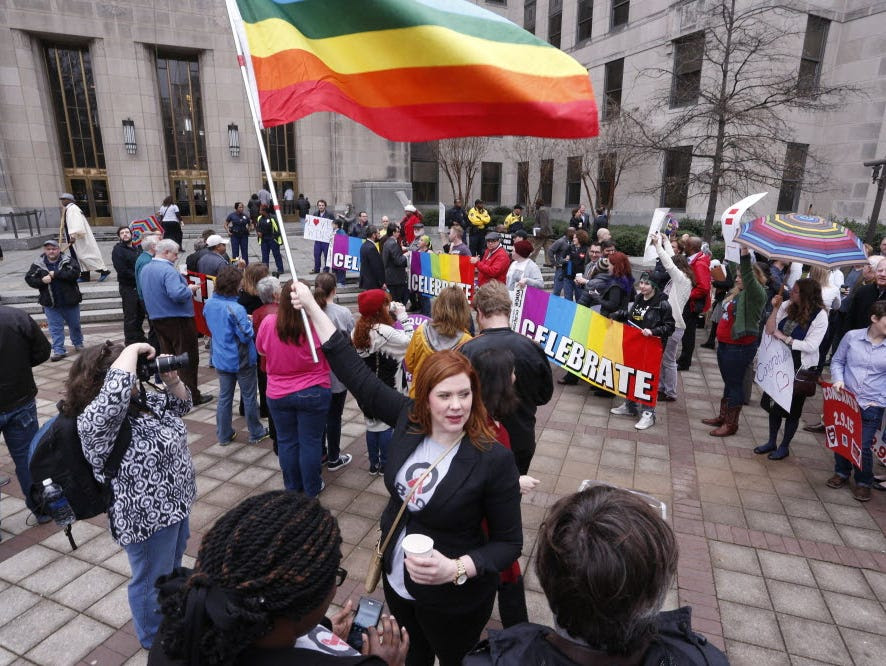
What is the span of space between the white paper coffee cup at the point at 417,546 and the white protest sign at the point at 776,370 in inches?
196

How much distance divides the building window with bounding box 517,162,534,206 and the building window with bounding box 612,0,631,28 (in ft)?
A: 26.3

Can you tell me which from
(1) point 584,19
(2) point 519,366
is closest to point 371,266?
(2) point 519,366

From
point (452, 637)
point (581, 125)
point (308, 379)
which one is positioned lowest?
point (452, 637)

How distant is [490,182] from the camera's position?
33.5m

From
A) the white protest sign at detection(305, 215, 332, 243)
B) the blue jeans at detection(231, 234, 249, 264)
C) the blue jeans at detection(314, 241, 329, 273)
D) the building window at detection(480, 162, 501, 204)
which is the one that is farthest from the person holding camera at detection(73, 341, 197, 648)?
the building window at detection(480, 162, 501, 204)

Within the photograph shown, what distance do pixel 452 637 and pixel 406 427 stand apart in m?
0.97

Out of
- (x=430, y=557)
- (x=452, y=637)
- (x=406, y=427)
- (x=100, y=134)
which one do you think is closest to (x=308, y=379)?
(x=406, y=427)

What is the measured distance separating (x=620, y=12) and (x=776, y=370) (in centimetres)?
2674

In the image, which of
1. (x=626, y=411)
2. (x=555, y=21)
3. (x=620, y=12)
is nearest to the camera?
(x=626, y=411)

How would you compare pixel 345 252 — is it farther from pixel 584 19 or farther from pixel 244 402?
pixel 584 19

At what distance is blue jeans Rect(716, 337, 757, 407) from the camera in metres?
5.87

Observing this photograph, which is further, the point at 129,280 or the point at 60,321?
the point at 60,321

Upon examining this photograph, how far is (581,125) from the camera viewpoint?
2.82 meters

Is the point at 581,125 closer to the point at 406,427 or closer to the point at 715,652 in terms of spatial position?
the point at 406,427
